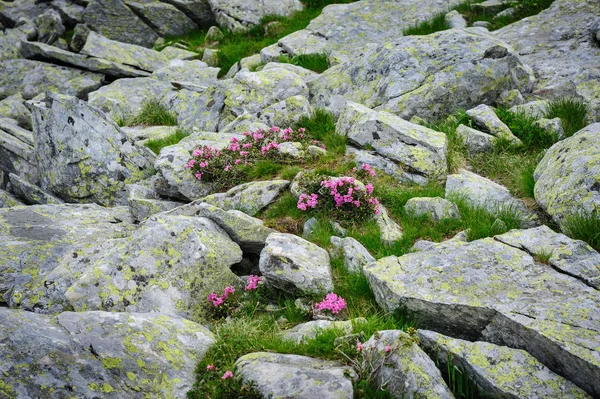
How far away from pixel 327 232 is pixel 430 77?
7048 mm

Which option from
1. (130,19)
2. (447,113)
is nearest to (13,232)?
(447,113)

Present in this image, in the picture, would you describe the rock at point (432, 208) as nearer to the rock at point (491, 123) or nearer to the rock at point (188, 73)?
the rock at point (491, 123)

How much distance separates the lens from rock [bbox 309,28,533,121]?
1362 centimetres

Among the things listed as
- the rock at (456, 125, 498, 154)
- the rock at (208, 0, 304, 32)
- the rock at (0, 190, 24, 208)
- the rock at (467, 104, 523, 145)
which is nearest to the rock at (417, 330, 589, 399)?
the rock at (456, 125, 498, 154)

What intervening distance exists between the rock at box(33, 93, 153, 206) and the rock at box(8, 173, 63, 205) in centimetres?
32

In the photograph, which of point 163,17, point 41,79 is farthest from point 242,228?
point 163,17

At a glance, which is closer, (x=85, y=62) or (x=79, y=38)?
(x=85, y=62)

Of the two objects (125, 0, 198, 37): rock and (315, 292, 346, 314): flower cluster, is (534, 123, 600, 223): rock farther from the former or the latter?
(125, 0, 198, 37): rock

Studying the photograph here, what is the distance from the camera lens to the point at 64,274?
26.4 feet

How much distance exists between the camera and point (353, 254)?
8164 mm

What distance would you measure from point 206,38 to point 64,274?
61.3 ft

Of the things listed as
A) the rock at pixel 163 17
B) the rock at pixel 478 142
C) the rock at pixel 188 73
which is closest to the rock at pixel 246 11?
the rock at pixel 163 17

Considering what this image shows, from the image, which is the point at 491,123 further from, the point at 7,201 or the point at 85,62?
the point at 85,62

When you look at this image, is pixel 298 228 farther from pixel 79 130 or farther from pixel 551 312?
pixel 79 130
